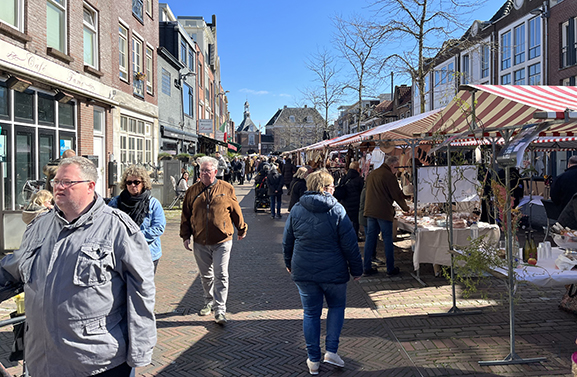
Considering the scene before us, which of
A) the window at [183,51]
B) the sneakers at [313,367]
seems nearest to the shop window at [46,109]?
the sneakers at [313,367]

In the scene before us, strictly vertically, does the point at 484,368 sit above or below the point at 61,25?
below

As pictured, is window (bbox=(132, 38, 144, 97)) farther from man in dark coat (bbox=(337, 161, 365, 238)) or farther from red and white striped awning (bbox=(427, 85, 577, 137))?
red and white striped awning (bbox=(427, 85, 577, 137))

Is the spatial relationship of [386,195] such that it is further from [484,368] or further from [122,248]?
[122,248]

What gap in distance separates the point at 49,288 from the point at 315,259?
2057mm

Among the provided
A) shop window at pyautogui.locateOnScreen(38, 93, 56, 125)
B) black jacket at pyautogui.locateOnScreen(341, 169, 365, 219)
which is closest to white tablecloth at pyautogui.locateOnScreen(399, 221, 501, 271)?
black jacket at pyautogui.locateOnScreen(341, 169, 365, 219)

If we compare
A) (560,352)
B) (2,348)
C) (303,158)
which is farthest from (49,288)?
(303,158)

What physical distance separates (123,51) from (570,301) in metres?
15.0

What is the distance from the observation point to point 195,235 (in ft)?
16.0

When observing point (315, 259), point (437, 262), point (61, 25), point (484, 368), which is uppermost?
point (61, 25)

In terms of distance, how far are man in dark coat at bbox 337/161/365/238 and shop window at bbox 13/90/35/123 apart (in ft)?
22.0

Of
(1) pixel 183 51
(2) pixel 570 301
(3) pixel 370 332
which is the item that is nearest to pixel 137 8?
(1) pixel 183 51

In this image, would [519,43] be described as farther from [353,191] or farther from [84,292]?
[84,292]

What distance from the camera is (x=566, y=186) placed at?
23.6 ft

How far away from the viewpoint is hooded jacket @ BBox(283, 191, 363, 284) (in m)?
3.65
